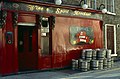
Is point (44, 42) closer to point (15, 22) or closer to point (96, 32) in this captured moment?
point (15, 22)

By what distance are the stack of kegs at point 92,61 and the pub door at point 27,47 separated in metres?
2.40

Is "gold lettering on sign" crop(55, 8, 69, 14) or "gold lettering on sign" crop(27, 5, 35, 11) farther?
"gold lettering on sign" crop(55, 8, 69, 14)

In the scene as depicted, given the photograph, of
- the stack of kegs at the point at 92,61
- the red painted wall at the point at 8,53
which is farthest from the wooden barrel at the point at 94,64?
the red painted wall at the point at 8,53

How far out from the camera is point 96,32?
710 inches

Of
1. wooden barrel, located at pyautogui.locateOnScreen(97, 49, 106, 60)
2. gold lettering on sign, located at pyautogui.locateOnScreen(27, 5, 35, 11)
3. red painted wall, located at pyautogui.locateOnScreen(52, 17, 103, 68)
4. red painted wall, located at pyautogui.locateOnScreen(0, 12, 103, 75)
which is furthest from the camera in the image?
wooden barrel, located at pyautogui.locateOnScreen(97, 49, 106, 60)

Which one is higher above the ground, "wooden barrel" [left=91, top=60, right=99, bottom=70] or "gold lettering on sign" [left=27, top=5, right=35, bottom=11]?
"gold lettering on sign" [left=27, top=5, right=35, bottom=11]

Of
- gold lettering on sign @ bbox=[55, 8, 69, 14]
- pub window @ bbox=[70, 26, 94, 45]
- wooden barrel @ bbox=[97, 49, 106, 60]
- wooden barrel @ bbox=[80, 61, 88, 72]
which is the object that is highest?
gold lettering on sign @ bbox=[55, 8, 69, 14]

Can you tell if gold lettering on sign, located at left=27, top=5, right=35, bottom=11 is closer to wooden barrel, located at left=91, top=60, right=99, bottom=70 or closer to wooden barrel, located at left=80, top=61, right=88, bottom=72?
wooden barrel, located at left=80, top=61, right=88, bottom=72

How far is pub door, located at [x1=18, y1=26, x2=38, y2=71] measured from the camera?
1425 cm

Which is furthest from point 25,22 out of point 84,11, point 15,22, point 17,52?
point 84,11

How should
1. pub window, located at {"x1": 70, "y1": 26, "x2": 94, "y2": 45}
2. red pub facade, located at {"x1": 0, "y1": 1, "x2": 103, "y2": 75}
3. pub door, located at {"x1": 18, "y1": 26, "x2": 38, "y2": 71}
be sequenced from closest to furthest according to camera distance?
red pub facade, located at {"x1": 0, "y1": 1, "x2": 103, "y2": 75}, pub door, located at {"x1": 18, "y1": 26, "x2": 38, "y2": 71}, pub window, located at {"x1": 70, "y1": 26, "x2": 94, "y2": 45}

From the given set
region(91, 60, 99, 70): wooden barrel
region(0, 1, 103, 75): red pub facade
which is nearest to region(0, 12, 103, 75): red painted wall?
region(0, 1, 103, 75): red pub facade

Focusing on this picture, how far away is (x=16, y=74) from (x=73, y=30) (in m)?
4.74

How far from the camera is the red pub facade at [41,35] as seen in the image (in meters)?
13.1
